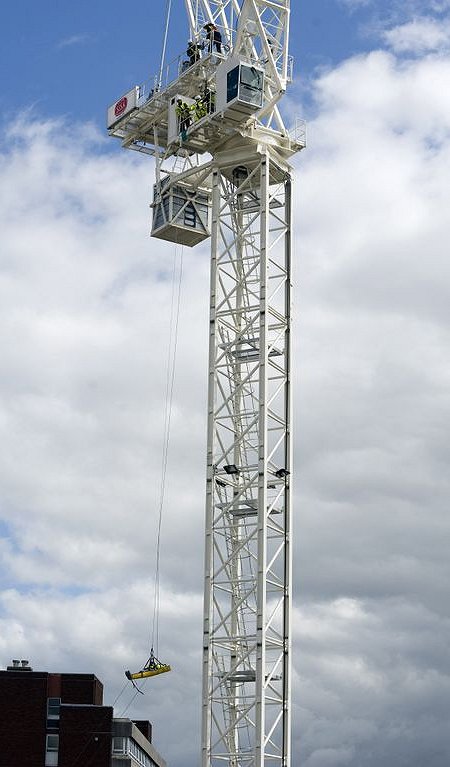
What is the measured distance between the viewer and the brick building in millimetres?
102062

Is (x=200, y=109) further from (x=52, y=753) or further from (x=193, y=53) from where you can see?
(x=52, y=753)

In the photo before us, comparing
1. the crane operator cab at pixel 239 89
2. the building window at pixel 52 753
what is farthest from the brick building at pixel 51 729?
the crane operator cab at pixel 239 89

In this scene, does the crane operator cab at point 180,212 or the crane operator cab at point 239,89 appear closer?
the crane operator cab at point 239,89

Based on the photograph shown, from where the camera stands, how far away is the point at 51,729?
102875 mm

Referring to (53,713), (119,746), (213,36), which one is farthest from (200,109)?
(119,746)

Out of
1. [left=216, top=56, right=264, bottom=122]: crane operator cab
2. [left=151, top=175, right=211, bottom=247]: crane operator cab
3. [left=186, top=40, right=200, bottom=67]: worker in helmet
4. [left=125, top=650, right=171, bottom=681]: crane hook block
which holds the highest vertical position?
[left=186, top=40, right=200, bottom=67]: worker in helmet

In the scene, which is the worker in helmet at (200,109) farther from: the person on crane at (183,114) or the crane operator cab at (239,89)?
the crane operator cab at (239,89)

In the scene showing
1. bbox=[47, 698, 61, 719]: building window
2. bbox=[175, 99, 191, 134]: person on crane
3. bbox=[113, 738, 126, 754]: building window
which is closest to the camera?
bbox=[175, 99, 191, 134]: person on crane

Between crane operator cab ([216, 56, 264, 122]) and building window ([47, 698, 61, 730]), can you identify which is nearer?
crane operator cab ([216, 56, 264, 122])

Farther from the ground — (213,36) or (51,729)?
(213,36)

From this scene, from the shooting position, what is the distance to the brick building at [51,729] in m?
102

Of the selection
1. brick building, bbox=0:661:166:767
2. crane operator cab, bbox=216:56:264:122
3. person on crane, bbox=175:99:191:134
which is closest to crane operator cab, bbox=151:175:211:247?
person on crane, bbox=175:99:191:134

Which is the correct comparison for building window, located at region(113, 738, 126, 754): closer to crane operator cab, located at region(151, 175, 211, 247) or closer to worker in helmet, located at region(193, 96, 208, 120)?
crane operator cab, located at region(151, 175, 211, 247)

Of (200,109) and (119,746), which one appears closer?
(200,109)
